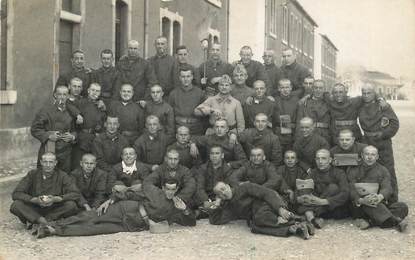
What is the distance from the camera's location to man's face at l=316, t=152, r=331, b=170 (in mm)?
6379

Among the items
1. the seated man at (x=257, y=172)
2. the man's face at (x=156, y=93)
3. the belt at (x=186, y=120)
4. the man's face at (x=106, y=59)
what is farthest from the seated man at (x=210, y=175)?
the man's face at (x=106, y=59)

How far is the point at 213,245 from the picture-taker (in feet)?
17.3

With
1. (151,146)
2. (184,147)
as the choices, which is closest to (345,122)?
(184,147)

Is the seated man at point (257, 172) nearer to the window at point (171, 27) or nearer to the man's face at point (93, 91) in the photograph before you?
the man's face at point (93, 91)

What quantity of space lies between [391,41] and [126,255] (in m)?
5.35

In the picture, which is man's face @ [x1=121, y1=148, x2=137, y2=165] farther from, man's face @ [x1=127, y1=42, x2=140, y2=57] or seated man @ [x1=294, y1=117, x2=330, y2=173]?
seated man @ [x1=294, y1=117, x2=330, y2=173]

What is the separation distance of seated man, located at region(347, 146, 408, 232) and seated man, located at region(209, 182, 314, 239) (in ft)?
2.64

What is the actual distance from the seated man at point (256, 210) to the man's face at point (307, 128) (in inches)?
Result: 52.7

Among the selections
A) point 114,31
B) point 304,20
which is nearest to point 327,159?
point 114,31

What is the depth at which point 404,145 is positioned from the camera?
48.2 feet

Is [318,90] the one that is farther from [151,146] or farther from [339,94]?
[151,146]

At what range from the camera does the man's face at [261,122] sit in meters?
6.96

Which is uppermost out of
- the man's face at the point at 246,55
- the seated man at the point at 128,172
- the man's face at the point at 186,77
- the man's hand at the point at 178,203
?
the man's face at the point at 246,55

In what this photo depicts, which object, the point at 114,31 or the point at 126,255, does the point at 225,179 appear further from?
the point at 114,31
